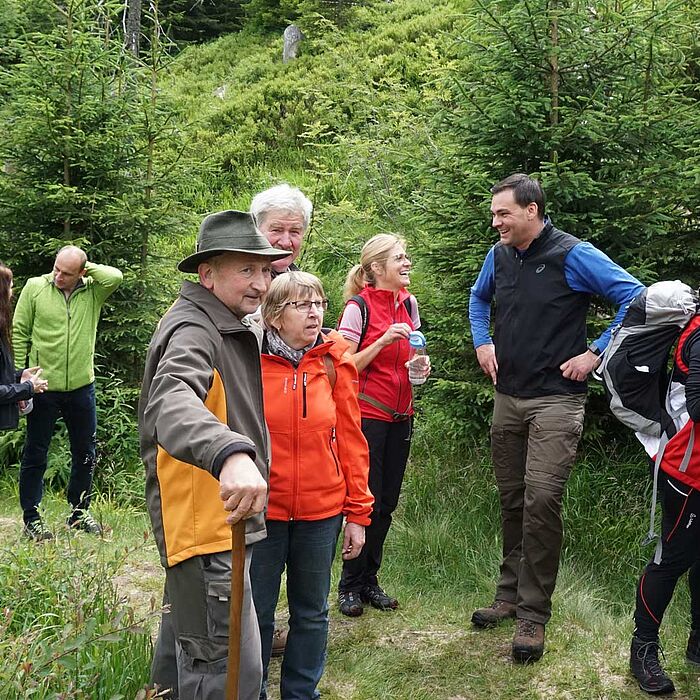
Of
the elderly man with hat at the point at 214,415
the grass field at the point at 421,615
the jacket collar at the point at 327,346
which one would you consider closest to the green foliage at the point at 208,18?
the grass field at the point at 421,615

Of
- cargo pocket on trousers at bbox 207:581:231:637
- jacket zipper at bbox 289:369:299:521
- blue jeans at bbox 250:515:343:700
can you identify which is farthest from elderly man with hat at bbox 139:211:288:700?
blue jeans at bbox 250:515:343:700

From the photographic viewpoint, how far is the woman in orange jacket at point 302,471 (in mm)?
3428

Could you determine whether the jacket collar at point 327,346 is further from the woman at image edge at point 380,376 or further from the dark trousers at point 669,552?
the dark trousers at point 669,552

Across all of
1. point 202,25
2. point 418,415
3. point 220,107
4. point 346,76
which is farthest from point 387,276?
point 202,25

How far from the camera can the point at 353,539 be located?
381 centimetres

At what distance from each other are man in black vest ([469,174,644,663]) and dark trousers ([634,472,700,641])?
519 millimetres

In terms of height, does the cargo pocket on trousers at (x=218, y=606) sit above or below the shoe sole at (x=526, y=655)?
above

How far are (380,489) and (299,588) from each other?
1.55 meters

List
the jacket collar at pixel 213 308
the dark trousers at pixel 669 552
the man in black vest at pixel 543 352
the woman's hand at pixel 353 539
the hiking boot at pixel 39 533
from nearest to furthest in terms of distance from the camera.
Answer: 1. the jacket collar at pixel 213 308
2. the woman's hand at pixel 353 539
3. the dark trousers at pixel 669 552
4. the man in black vest at pixel 543 352
5. the hiking boot at pixel 39 533

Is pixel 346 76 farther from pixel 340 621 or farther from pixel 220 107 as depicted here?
pixel 340 621

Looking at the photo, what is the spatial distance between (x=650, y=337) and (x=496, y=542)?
7.40 ft

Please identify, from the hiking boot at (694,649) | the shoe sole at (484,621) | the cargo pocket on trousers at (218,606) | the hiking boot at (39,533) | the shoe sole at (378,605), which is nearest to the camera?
the cargo pocket on trousers at (218,606)

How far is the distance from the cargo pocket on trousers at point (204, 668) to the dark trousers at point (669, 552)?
240 centimetres

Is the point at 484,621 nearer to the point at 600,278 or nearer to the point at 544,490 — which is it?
the point at 544,490
